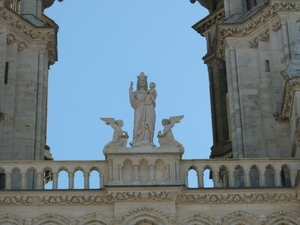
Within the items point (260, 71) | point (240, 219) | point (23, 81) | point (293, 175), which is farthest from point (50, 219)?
point (260, 71)

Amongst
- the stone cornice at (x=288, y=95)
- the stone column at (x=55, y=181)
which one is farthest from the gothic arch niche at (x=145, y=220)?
the stone cornice at (x=288, y=95)

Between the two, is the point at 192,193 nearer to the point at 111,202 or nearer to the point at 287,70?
the point at 111,202

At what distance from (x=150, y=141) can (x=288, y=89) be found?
3553 millimetres

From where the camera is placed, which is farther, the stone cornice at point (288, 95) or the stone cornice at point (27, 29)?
the stone cornice at point (27, 29)

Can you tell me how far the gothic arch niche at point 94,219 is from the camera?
2781cm

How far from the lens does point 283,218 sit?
2802 centimetres

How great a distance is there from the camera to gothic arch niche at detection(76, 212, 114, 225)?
27.8 metres

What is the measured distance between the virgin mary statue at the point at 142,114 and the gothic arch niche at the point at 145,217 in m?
1.73

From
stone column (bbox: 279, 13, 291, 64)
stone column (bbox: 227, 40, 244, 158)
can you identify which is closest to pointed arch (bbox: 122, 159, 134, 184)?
stone column (bbox: 227, 40, 244, 158)

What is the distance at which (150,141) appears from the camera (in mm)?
29094

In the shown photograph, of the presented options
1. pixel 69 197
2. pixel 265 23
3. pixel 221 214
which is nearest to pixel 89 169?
pixel 69 197

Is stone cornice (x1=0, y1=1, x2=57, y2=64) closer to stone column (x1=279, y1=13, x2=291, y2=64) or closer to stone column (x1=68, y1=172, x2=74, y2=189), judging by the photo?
stone column (x1=279, y1=13, x2=291, y2=64)

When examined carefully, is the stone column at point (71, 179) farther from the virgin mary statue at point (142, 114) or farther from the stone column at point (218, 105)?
the stone column at point (218, 105)

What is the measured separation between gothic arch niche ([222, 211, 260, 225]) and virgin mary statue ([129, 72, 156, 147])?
8.14 ft
